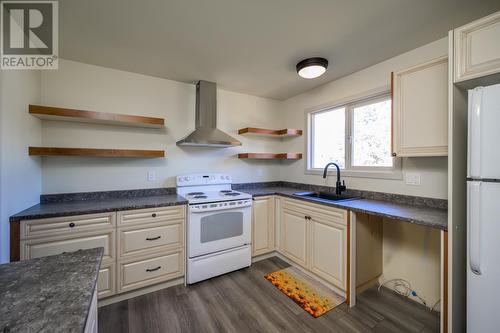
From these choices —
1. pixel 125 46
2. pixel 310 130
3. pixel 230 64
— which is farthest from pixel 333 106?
pixel 125 46

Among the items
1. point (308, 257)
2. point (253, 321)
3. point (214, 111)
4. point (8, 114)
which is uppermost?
point (214, 111)

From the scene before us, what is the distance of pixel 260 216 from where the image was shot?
2748mm

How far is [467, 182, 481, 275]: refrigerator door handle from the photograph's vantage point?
1165 mm

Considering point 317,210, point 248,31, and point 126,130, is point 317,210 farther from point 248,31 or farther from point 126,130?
point 126,130

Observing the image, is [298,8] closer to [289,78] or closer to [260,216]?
[289,78]

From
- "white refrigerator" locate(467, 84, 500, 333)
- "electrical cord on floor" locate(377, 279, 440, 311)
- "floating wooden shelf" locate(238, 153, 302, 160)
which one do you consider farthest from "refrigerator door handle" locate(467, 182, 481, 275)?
"floating wooden shelf" locate(238, 153, 302, 160)

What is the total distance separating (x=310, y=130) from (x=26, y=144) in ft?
10.4

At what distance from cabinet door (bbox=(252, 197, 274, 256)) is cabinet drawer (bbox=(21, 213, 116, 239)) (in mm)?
1563

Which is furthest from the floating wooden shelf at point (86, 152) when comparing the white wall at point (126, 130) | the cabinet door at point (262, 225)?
the cabinet door at point (262, 225)

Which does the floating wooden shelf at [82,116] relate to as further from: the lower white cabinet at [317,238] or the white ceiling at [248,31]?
the lower white cabinet at [317,238]

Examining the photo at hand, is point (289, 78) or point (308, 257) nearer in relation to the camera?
point (308, 257)

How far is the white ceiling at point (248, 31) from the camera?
1.46 m

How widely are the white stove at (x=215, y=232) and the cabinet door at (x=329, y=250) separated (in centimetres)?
78

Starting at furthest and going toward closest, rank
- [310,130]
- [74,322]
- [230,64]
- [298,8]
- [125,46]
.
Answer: [310,130] → [230,64] → [125,46] → [298,8] → [74,322]
